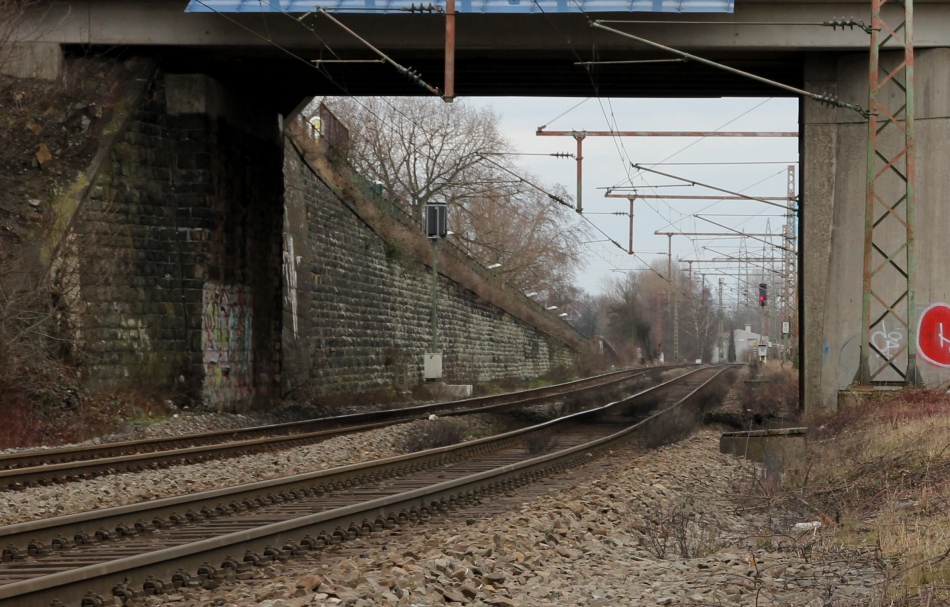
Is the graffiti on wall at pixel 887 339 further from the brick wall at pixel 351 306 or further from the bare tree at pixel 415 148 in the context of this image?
the bare tree at pixel 415 148

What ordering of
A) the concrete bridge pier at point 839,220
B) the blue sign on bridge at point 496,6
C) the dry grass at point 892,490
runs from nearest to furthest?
the dry grass at point 892,490
the blue sign on bridge at point 496,6
the concrete bridge pier at point 839,220

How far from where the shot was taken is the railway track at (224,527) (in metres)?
6.81

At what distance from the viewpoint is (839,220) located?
72.3 ft

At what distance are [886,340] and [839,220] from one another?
2.51 metres

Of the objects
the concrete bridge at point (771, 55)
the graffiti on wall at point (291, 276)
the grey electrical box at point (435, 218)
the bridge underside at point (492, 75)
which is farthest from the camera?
the graffiti on wall at point (291, 276)

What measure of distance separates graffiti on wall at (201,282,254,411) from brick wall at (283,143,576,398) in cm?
270

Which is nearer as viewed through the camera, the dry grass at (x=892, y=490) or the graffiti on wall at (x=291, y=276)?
the dry grass at (x=892, y=490)

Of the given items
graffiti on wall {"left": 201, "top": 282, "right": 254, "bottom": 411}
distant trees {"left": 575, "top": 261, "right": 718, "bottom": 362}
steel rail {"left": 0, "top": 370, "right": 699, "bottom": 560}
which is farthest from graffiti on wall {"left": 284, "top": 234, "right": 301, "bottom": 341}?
distant trees {"left": 575, "top": 261, "right": 718, "bottom": 362}

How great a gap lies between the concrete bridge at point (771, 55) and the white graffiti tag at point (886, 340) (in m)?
0.04

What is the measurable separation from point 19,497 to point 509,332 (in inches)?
1522

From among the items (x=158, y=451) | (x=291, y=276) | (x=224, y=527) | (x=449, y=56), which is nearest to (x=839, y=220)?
(x=449, y=56)

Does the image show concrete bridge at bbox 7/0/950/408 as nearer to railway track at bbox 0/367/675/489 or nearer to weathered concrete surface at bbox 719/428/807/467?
weathered concrete surface at bbox 719/428/807/467

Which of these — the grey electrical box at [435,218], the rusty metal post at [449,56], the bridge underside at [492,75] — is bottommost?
the grey electrical box at [435,218]

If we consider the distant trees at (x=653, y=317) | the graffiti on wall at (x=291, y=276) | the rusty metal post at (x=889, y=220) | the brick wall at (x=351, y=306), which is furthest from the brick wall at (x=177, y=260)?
the distant trees at (x=653, y=317)
